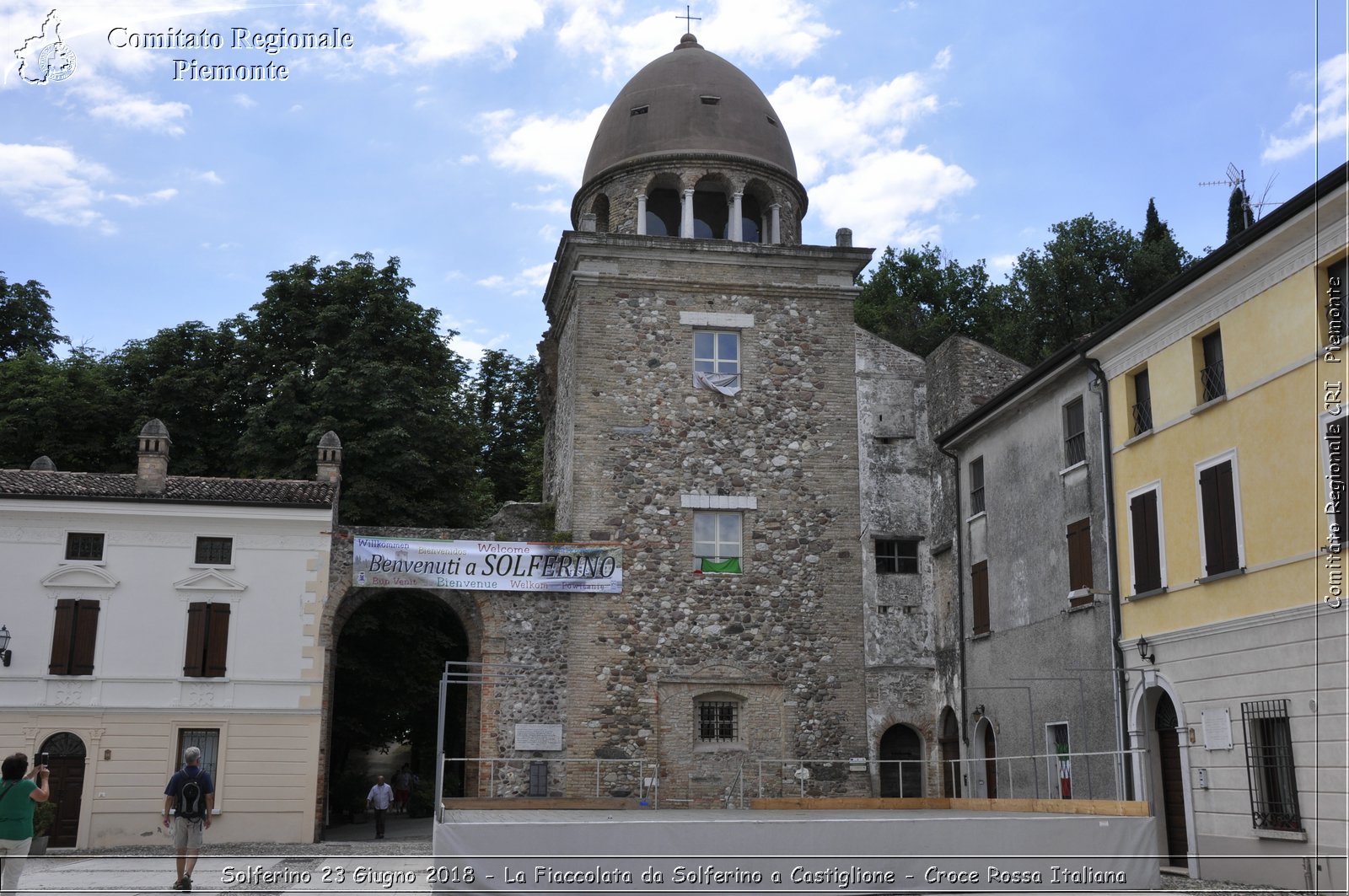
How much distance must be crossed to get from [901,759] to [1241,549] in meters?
11.1

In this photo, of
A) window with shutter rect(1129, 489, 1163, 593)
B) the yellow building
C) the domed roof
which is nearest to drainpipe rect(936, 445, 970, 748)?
the yellow building

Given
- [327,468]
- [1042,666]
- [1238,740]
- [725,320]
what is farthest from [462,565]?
[1238,740]

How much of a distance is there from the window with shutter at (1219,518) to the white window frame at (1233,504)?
11mm

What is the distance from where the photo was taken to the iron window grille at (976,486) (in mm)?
25078

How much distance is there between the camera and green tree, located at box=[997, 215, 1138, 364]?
40312 mm

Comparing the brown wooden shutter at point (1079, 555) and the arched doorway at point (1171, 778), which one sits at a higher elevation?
the brown wooden shutter at point (1079, 555)

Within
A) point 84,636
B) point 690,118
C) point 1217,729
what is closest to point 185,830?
point 84,636

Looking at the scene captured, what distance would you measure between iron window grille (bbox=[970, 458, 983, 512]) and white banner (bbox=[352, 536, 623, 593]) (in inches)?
282

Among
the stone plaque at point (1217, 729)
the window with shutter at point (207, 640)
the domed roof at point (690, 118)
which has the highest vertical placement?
the domed roof at point (690, 118)

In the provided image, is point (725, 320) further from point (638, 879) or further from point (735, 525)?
point (638, 879)

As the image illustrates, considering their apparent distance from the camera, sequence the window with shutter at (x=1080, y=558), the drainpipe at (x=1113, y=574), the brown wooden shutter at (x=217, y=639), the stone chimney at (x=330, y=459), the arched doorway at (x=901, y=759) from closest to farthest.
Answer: the drainpipe at (x=1113, y=574) < the window with shutter at (x=1080, y=558) < the brown wooden shutter at (x=217, y=639) < the arched doorway at (x=901, y=759) < the stone chimney at (x=330, y=459)

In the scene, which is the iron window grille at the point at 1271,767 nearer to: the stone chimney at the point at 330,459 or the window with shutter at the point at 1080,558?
the window with shutter at the point at 1080,558

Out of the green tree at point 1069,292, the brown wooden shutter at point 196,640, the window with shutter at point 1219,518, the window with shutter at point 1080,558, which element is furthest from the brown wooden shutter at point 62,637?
the green tree at point 1069,292

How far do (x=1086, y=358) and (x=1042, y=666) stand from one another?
210 inches
